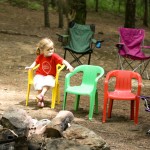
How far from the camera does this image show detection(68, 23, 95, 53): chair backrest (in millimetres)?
9195

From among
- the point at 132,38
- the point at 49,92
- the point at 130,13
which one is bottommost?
the point at 49,92

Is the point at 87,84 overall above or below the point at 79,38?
below

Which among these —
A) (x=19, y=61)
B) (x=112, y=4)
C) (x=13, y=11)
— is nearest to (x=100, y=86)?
(x=19, y=61)

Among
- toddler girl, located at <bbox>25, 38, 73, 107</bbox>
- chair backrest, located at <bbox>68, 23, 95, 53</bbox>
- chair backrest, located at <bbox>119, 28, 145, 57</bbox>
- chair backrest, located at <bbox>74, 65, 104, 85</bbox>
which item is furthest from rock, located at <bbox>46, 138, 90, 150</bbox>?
chair backrest, located at <bbox>119, 28, 145, 57</bbox>

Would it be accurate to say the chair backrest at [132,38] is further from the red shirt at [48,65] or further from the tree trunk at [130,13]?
the tree trunk at [130,13]

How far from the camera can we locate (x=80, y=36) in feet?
31.0

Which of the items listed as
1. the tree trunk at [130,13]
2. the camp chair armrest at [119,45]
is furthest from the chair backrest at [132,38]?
the tree trunk at [130,13]

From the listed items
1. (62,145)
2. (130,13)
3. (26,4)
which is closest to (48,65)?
(62,145)

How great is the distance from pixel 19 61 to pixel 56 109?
3.78 m

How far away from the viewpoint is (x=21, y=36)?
40.5 ft

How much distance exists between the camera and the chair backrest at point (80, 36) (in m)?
9.20

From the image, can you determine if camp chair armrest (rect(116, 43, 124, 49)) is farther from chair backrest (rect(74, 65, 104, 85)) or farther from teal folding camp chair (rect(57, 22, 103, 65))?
chair backrest (rect(74, 65, 104, 85))

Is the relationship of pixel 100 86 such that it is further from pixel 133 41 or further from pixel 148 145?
pixel 148 145

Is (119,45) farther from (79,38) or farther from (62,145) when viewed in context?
(62,145)
